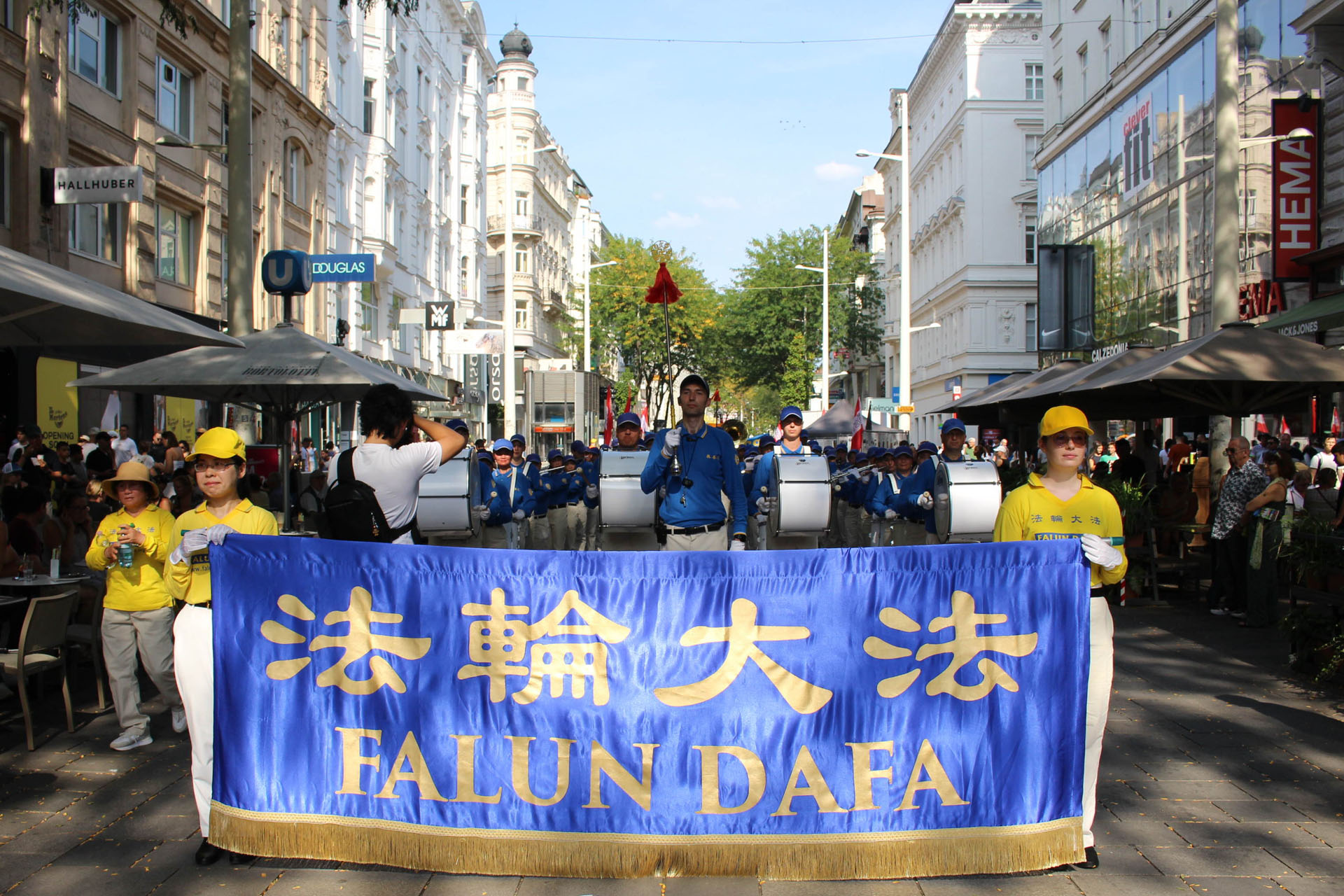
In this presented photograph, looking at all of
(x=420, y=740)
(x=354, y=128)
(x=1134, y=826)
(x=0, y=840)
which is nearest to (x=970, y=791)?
(x=1134, y=826)

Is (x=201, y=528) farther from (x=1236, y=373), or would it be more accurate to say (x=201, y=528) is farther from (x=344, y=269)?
(x=344, y=269)

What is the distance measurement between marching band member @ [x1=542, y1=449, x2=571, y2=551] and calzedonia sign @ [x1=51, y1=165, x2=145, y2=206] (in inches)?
239

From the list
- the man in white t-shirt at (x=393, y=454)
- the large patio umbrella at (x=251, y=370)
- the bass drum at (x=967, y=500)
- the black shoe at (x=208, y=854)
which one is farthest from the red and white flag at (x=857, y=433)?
the black shoe at (x=208, y=854)

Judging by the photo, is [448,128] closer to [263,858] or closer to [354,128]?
[354,128]

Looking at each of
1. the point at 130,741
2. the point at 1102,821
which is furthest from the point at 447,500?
the point at 1102,821

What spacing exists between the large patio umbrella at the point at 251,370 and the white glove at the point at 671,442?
3048mm

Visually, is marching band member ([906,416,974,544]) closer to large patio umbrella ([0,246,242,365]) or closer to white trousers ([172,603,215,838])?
large patio umbrella ([0,246,242,365])

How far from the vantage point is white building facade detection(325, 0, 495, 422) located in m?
36.3

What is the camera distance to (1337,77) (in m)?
17.8

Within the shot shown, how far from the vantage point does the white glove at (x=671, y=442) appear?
24.4 ft

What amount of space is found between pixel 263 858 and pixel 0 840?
1.25 metres

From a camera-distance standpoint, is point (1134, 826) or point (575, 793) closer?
point (575, 793)

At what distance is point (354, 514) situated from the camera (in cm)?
518

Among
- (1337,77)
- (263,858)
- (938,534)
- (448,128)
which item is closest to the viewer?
(263,858)
